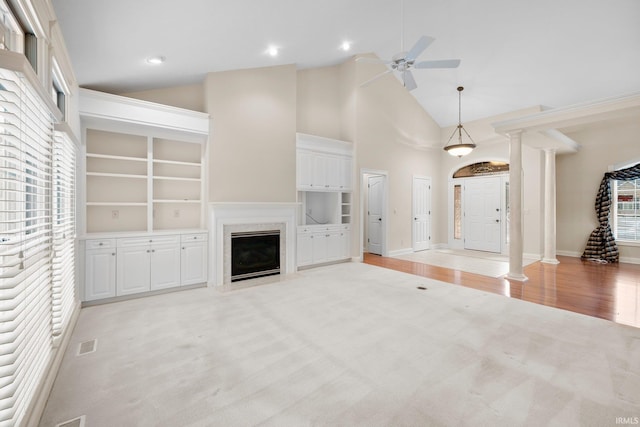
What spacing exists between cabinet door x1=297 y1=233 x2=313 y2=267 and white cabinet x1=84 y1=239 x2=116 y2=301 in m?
3.03

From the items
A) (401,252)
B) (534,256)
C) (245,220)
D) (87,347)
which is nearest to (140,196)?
(245,220)

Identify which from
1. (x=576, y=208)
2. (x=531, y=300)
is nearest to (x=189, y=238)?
(x=531, y=300)

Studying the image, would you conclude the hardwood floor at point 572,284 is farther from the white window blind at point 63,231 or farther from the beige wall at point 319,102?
the white window blind at point 63,231

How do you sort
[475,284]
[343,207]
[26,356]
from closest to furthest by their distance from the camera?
1. [26,356]
2. [475,284]
3. [343,207]

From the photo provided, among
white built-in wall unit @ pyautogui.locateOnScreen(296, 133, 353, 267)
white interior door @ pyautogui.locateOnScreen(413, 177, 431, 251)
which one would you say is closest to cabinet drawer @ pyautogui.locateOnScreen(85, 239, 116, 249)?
white built-in wall unit @ pyautogui.locateOnScreen(296, 133, 353, 267)

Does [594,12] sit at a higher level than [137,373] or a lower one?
higher

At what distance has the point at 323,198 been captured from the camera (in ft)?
21.9

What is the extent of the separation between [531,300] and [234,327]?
152 inches

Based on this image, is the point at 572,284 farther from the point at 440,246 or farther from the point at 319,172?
the point at 319,172

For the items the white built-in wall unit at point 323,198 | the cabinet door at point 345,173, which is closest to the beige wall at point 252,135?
the white built-in wall unit at point 323,198

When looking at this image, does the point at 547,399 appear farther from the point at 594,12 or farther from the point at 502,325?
the point at 594,12

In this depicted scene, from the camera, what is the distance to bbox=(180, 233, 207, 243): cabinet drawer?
429cm

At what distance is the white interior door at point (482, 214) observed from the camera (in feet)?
24.4

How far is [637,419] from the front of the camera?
1730 millimetres
